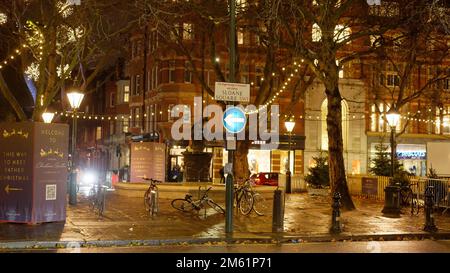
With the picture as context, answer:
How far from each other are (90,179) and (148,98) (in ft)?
41.8

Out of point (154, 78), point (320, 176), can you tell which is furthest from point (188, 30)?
point (154, 78)

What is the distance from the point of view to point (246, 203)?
20.1 meters

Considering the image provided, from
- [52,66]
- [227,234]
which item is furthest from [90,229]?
[52,66]

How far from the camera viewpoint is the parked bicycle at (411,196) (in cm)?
2263

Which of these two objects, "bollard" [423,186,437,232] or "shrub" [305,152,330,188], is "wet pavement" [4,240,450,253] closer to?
"bollard" [423,186,437,232]

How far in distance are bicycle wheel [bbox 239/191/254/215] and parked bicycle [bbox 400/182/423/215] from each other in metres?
6.24

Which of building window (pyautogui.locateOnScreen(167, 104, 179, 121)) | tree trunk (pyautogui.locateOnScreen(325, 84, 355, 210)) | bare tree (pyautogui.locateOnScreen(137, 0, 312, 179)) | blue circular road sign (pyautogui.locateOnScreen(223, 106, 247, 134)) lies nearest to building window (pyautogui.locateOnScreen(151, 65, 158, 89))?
building window (pyautogui.locateOnScreen(167, 104, 179, 121))

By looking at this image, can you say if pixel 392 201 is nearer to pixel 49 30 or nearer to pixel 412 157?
pixel 49 30

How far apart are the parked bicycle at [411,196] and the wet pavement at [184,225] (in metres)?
0.73

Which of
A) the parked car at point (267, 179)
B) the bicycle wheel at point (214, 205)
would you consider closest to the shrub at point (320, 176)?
the parked car at point (267, 179)

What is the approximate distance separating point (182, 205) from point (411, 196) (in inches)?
360

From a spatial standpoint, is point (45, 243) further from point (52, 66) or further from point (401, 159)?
point (401, 159)

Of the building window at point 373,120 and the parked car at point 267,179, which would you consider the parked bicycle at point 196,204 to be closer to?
the parked car at point 267,179

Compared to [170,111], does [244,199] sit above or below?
below
